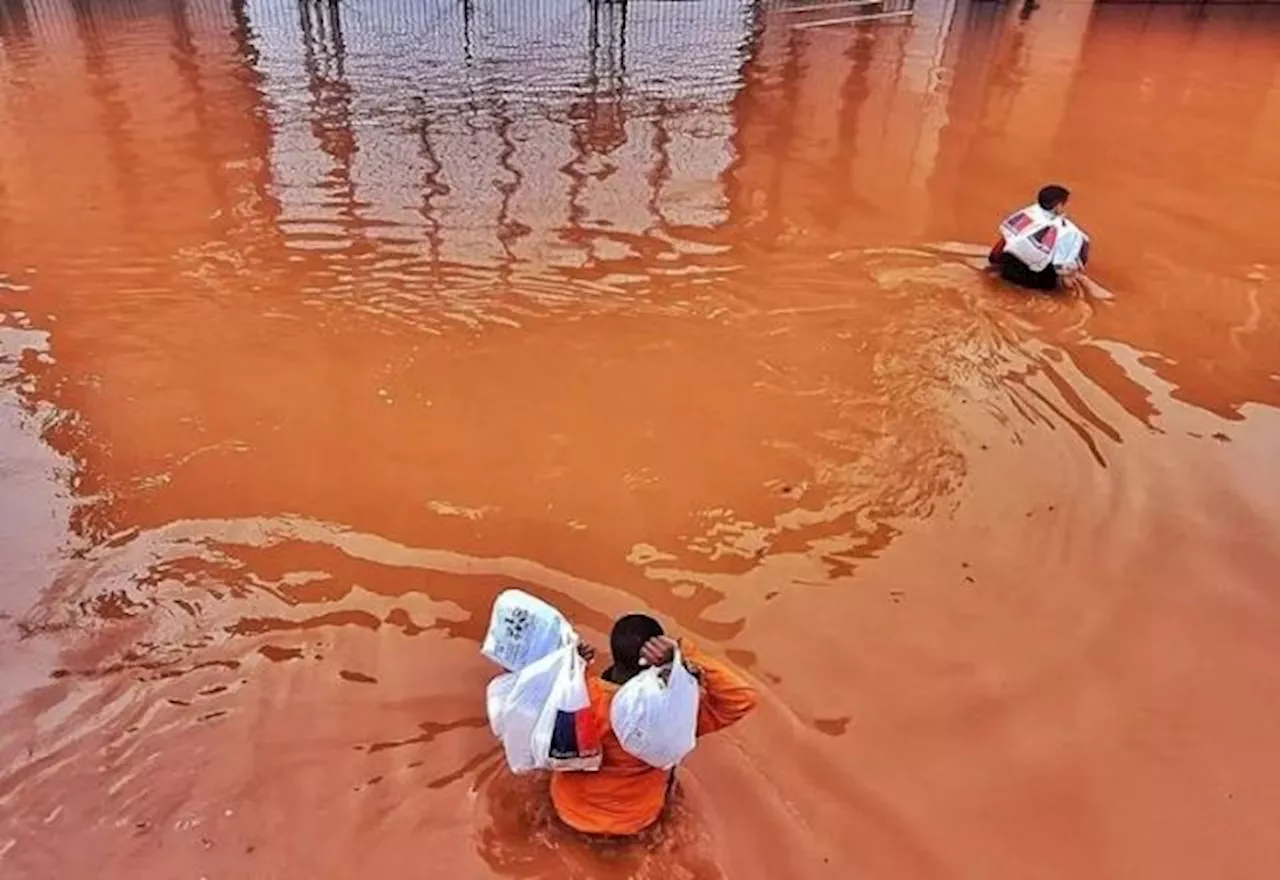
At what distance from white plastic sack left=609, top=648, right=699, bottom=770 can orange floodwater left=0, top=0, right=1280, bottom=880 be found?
0.55 m

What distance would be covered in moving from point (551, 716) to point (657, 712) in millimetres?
284

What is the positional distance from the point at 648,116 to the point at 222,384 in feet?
18.7

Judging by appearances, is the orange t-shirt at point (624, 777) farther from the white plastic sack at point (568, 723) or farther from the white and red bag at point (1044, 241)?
the white and red bag at point (1044, 241)

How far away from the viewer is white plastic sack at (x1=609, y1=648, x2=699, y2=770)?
2607mm

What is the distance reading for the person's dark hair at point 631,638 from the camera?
8.97ft

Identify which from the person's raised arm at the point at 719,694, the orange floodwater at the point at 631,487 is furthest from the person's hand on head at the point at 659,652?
the orange floodwater at the point at 631,487

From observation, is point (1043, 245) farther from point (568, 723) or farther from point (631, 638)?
point (568, 723)

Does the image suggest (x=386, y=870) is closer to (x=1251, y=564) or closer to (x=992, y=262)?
(x=1251, y=564)

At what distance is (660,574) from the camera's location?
13.7 ft

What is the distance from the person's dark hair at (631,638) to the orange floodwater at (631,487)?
641 mm

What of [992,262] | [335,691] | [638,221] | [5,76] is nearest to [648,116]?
[638,221]

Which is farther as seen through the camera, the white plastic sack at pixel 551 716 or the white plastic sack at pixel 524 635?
the white plastic sack at pixel 524 635

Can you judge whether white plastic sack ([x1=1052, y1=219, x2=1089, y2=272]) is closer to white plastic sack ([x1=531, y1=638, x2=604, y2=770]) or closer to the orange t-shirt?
the orange t-shirt

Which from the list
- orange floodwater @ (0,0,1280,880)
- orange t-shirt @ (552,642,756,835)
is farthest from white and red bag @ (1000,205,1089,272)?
orange t-shirt @ (552,642,756,835)
